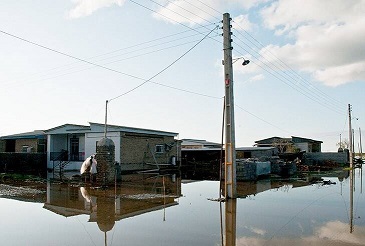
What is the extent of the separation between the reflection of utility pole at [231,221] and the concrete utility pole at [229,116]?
885 mm

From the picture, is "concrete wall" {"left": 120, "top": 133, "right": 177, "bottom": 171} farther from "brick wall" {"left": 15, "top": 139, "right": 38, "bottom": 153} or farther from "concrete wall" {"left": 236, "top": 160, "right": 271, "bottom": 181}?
"brick wall" {"left": 15, "top": 139, "right": 38, "bottom": 153}

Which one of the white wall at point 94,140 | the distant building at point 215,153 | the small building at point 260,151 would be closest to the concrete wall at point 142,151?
the white wall at point 94,140

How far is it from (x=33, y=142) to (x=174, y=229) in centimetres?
3050

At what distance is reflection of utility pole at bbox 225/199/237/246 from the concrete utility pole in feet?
2.90

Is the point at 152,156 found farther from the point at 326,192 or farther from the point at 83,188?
the point at 326,192

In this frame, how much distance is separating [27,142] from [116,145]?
13103 millimetres

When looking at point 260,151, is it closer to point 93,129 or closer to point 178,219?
point 93,129

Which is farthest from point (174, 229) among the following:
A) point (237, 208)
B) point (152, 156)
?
point (152, 156)

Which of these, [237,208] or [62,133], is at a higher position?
[62,133]

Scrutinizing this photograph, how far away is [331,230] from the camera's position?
8758 mm

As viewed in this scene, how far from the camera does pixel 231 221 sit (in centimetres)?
983

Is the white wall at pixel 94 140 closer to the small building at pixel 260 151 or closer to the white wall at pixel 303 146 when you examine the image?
the small building at pixel 260 151

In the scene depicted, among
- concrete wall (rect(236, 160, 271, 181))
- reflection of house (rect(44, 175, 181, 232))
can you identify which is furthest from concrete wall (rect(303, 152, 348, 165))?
reflection of house (rect(44, 175, 181, 232))

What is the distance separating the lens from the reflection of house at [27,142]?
3478 centimetres
